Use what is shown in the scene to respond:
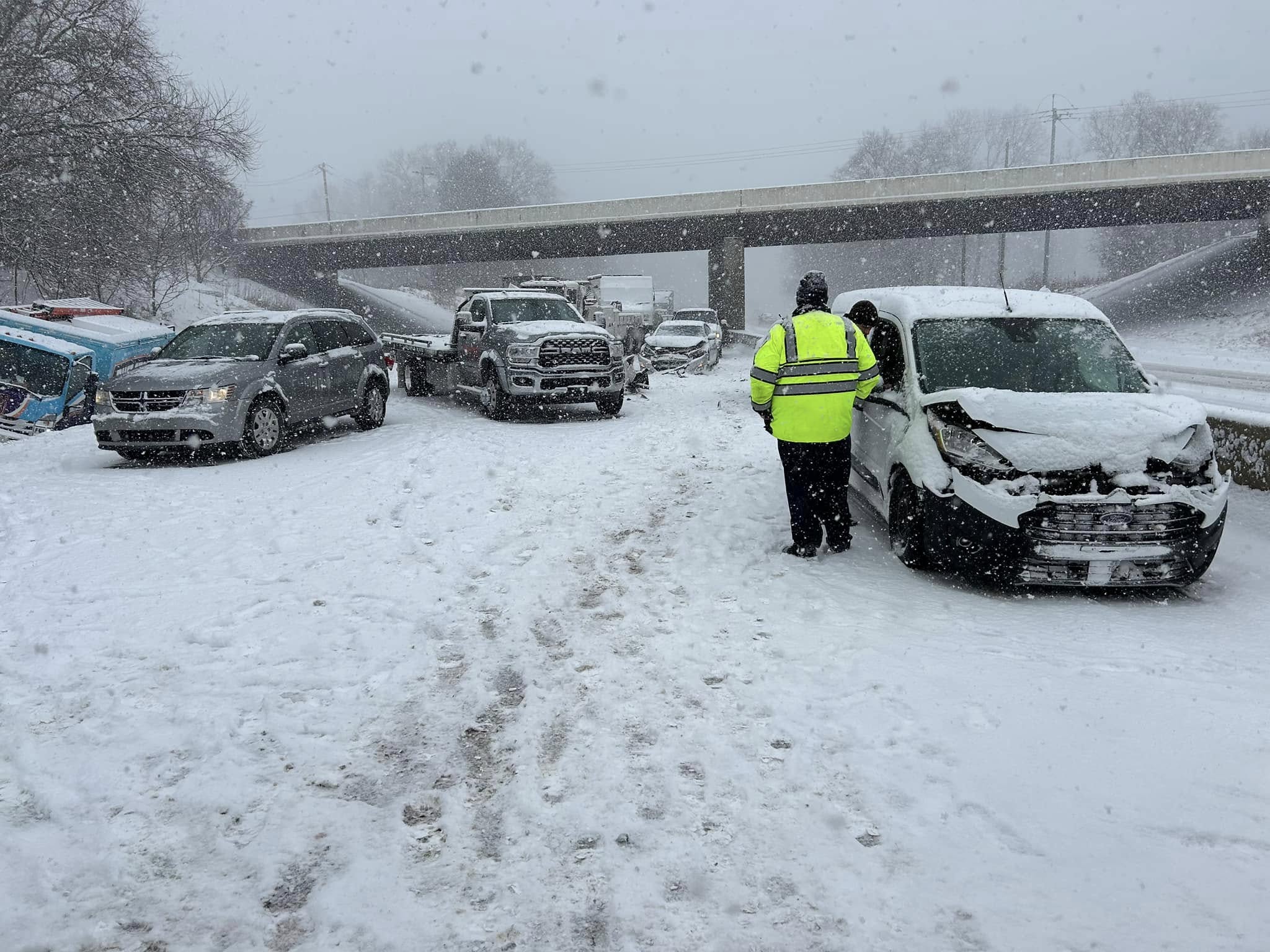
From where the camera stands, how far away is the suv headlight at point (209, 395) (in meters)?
10.3

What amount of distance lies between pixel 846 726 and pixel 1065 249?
105940 millimetres

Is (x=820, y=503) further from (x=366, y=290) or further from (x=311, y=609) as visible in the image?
(x=366, y=290)

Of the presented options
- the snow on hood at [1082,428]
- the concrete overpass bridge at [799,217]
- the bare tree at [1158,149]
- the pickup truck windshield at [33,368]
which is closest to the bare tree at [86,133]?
the pickup truck windshield at [33,368]

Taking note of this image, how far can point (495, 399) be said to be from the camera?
14.0 m

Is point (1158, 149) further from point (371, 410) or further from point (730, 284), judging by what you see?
point (371, 410)

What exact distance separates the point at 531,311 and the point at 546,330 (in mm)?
1552

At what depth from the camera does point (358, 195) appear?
440ft

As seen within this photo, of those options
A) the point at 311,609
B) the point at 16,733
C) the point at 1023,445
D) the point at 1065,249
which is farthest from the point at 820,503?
the point at 1065,249

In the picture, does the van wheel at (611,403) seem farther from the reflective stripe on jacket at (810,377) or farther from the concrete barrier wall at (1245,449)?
the concrete barrier wall at (1245,449)

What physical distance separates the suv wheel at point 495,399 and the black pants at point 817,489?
8177mm

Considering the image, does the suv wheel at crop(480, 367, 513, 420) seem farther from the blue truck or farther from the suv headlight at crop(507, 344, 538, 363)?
the blue truck

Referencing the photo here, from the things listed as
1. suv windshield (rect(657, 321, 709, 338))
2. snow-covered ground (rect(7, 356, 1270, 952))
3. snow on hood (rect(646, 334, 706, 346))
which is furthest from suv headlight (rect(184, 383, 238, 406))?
suv windshield (rect(657, 321, 709, 338))

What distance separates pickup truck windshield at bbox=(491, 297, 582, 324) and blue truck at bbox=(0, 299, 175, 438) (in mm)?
5572

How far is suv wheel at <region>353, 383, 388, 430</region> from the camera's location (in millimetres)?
13117
